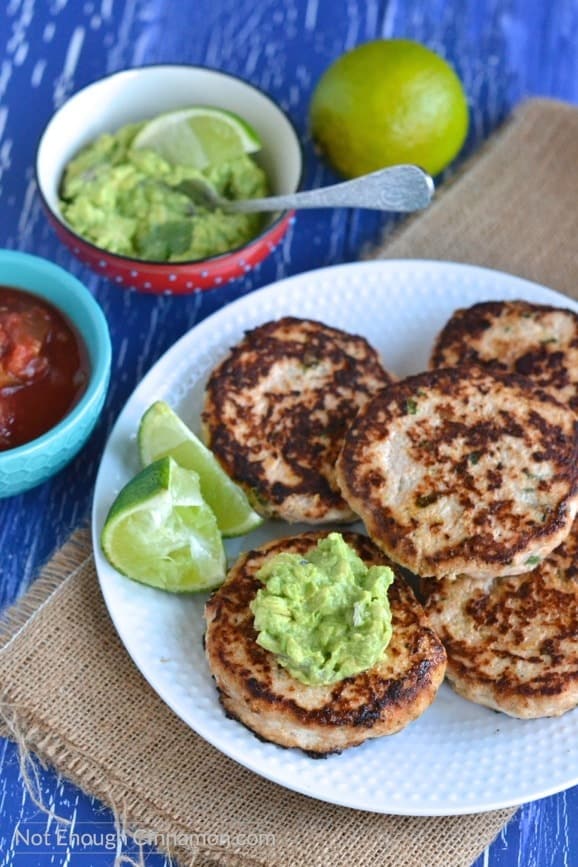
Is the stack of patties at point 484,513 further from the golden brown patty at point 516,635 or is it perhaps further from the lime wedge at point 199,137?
the lime wedge at point 199,137

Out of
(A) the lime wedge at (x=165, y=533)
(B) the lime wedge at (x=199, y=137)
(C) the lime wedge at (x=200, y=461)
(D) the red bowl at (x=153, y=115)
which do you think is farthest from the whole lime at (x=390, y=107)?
(A) the lime wedge at (x=165, y=533)

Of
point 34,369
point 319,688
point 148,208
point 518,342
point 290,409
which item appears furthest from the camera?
point 148,208

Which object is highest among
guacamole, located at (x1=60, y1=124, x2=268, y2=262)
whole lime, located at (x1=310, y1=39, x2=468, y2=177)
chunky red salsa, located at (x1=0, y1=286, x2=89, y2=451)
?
whole lime, located at (x1=310, y1=39, x2=468, y2=177)

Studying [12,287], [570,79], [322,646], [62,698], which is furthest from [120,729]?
[570,79]

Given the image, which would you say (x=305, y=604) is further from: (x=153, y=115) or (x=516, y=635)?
(x=153, y=115)

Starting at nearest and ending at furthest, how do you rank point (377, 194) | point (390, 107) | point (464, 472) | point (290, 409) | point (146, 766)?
1. point (146, 766)
2. point (464, 472)
3. point (290, 409)
4. point (377, 194)
5. point (390, 107)

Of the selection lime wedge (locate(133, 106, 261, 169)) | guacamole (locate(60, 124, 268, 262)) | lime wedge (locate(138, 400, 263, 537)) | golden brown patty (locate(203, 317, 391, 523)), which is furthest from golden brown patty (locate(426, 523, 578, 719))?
lime wedge (locate(133, 106, 261, 169))

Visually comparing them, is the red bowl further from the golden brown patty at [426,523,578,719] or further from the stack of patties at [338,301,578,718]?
the golden brown patty at [426,523,578,719]

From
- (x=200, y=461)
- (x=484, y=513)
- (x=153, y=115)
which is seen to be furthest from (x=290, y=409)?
(x=153, y=115)
